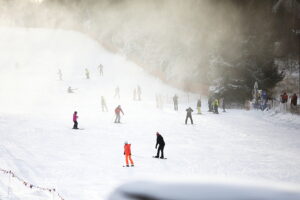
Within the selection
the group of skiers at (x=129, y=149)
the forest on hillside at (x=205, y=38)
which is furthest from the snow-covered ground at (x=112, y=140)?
the forest on hillside at (x=205, y=38)

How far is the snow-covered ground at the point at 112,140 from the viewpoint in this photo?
12094mm

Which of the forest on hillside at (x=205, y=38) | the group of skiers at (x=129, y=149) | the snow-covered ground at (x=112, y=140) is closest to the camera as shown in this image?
the snow-covered ground at (x=112, y=140)

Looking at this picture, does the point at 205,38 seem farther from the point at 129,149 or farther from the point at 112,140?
the point at 129,149

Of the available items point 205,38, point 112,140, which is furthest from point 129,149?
point 205,38

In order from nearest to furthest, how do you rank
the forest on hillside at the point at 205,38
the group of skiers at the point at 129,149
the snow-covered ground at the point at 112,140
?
the snow-covered ground at the point at 112,140 → the group of skiers at the point at 129,149 → the forest on hillside at the point at 205,38

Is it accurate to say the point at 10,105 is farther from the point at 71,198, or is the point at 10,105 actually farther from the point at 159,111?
the point at 71,198

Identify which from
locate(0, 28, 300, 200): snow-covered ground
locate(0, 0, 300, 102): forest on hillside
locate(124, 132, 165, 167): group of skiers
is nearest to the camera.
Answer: locate(0, 28, 300, 200): snow-covered ground

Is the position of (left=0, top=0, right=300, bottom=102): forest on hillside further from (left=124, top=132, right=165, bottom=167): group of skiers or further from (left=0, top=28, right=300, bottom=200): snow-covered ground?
(left=124, top=132, right=165, bottom=167): group of skiers

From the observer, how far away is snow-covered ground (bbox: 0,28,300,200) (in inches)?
476

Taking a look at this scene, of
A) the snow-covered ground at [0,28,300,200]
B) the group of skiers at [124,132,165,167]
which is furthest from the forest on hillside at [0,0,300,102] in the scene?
the group of skiers at [124,132,165,167]

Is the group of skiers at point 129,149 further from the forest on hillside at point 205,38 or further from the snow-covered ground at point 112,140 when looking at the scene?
the forest on hillside at point 205,38

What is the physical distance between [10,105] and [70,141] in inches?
623

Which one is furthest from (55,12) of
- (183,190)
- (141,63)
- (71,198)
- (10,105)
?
(183,190)

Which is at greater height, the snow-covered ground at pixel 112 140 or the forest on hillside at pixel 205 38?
the forest on hillside at pixel 205 38
